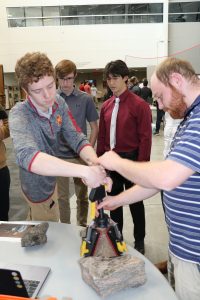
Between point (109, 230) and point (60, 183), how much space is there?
206 centimetres

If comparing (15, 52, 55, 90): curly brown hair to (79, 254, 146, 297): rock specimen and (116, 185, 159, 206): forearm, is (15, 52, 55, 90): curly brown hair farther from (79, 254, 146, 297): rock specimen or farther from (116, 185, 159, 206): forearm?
(79, 254, 146, 297): rock specimen

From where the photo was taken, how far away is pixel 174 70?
1.35 meters

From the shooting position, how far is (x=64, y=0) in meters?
17.7

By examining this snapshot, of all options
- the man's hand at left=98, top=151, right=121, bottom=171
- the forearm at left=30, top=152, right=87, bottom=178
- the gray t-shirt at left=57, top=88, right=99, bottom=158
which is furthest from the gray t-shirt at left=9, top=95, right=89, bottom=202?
the gray t-shirt at left=57, top=88, right=99, bottom=158

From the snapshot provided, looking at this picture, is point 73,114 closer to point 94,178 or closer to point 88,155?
point 88,155

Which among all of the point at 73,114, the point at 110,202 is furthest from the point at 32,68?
the point at 73,114

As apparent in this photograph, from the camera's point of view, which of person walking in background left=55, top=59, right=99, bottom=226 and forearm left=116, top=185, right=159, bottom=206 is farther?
person walking in background left=55, top=59, right=99, bottom=226

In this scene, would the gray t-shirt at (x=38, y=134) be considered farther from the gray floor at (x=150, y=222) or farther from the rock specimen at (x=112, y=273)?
the gray floor at (x=150, y=222)

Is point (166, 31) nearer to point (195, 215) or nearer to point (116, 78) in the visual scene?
point (116, 78)

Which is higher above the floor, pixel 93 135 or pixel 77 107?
pixel 77 107

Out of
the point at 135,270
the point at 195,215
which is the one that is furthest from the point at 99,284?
the point at 195,215

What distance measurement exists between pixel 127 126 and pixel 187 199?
64.0 inches

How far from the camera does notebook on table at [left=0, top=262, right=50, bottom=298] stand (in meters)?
1.21

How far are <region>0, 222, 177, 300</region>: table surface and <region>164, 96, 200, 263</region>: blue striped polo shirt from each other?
0.16 metres
